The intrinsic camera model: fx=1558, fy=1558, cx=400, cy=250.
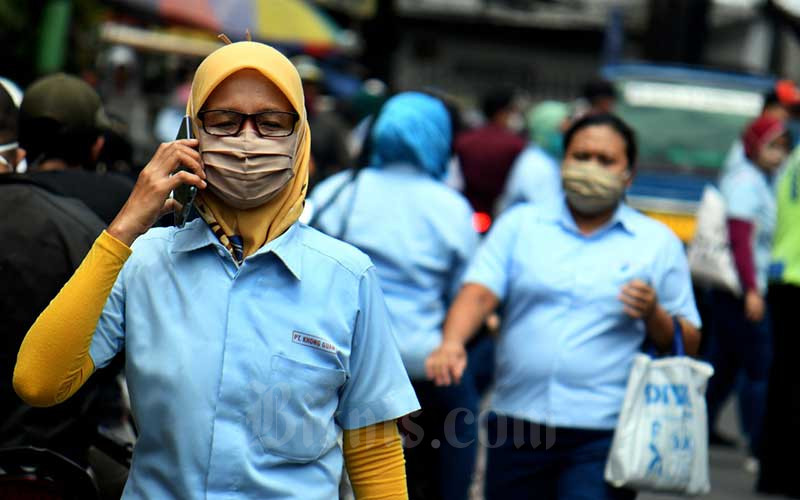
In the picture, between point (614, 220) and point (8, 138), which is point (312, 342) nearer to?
point (8, 138)

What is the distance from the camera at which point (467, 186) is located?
11.6 m

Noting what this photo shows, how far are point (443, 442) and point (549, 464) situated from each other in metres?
1.19

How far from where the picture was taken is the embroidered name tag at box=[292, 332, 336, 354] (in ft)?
10.8

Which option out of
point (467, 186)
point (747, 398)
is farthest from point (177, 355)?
point (467, 186)

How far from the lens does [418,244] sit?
6.32 meters

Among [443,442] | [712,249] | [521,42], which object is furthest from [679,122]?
[521,42]

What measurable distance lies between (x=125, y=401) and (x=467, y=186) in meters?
6.25

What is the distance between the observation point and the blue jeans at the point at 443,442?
6.38 meters

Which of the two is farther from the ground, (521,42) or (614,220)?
(614,220)

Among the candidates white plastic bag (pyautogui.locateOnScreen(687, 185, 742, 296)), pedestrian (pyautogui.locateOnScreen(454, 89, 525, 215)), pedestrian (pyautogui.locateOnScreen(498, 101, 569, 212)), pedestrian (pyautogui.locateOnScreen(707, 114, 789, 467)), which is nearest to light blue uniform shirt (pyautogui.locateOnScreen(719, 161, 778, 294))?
pedestrian (pyautogui.locateOnScreen(707, 114, 789, 467))

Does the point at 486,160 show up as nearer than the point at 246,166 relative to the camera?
No

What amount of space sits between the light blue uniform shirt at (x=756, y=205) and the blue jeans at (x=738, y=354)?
0.24 metres

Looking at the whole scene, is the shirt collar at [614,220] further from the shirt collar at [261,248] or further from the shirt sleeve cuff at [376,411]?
the shirt collar at [261,248]

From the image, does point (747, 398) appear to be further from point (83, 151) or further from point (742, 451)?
point (83, 151)
